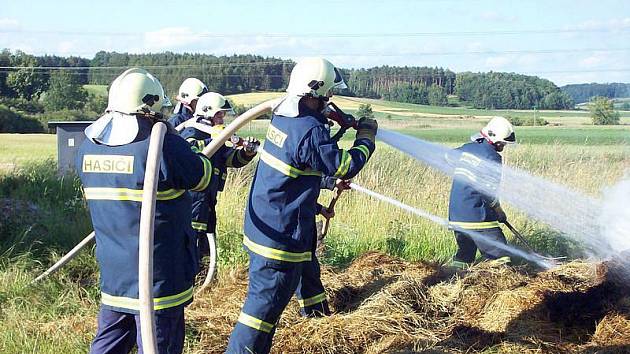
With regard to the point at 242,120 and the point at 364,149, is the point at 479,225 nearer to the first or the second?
the point at 364,149

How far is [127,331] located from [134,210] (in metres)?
0.70

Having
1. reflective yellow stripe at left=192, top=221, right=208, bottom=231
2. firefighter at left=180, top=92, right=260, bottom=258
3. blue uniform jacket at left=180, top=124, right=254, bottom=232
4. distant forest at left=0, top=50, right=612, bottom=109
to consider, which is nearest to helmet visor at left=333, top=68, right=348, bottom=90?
blue uniform jacket at left=180, top=124, right=254, bottom=232

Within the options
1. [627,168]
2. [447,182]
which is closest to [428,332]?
[447,182]

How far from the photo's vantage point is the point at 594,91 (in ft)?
77.8

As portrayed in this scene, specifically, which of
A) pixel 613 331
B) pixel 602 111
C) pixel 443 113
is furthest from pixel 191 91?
pixel 602 111

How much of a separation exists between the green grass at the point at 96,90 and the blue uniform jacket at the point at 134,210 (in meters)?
35.5

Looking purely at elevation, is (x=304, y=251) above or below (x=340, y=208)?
above

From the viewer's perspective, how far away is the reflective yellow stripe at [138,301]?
136 inches

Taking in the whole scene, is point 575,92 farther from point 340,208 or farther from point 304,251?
point 304,251

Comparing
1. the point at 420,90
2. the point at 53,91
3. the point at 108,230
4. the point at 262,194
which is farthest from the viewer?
the point at 53,91

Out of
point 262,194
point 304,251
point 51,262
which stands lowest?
point 51,262

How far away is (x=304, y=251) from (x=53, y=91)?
125ft

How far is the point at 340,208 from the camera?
9.16m

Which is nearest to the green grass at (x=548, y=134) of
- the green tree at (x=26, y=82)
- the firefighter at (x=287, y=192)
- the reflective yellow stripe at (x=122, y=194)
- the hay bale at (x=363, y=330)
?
the hay bale at (x=363, y=330)
